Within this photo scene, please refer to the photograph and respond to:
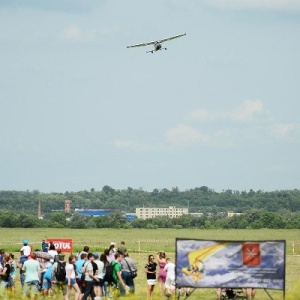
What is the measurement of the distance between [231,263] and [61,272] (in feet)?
17.4

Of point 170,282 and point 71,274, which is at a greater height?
point 71,274

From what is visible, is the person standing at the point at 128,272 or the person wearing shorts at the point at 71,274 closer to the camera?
the person wearing shorts at the point at 71,274

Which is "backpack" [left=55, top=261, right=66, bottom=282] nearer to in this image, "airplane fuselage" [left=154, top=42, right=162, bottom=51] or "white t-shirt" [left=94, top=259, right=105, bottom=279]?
"white t-shirt" [left=94, top=259, right=105, bottom=279]

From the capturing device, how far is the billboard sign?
1089 inches

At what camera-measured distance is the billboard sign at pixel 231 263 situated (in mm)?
27672

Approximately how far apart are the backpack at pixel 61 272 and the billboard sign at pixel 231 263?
402 cm

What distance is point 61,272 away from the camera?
101 feet

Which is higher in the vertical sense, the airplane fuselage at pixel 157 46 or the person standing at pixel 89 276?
the airplane fuselage at pixel 157 46

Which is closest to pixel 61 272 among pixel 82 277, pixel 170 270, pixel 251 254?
pixel 82 277

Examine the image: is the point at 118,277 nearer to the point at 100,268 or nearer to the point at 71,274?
the point at 100,268

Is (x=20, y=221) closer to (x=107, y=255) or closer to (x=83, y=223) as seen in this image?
(x=83, y=223)

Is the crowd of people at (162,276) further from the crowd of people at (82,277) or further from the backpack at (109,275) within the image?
the backpack at (109,275)

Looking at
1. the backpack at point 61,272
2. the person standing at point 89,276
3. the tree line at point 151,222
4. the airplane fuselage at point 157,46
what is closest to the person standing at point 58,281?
the backpack at point 61,272

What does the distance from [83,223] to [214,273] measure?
130 meters
